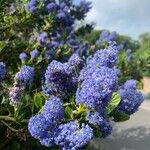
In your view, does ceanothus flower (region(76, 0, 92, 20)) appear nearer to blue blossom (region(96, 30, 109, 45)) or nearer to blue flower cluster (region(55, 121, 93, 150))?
blue blossom (region(96, 30, 109, 45))

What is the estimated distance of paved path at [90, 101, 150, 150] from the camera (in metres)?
10.5

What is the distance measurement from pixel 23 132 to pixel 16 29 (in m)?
3.33

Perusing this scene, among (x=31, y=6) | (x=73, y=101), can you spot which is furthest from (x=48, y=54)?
(x=73, y=101)

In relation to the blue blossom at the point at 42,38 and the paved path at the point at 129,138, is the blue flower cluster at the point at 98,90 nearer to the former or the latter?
the blue blossom at the point at 42,38

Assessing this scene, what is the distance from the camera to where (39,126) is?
3.53m

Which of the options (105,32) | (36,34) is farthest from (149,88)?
(36,34)

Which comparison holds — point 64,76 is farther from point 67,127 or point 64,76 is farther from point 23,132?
point 23,132

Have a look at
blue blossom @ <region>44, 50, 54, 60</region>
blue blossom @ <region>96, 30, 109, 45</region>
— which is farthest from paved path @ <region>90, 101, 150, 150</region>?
blue blossom @ <region>44, 50, 54, 60</region>

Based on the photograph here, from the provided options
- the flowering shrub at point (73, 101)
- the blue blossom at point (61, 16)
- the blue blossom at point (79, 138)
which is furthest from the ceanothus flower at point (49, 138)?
the blue blossom at point (61, 16)

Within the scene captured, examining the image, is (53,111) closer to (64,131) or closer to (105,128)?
(64,131)

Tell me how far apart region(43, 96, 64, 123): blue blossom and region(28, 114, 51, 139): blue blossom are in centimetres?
4

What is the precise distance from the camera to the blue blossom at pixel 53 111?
140 inches

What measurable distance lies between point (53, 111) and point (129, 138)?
26.0 feet

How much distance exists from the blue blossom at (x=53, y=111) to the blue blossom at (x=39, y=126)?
0.04m
